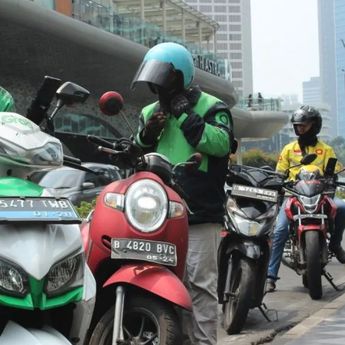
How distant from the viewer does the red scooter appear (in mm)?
3133

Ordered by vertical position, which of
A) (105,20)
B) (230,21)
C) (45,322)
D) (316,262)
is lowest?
(316,262)

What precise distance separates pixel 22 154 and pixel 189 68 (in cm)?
151

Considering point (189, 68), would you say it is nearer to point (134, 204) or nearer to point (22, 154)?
point (134, 204)

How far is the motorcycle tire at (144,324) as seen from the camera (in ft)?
10.3

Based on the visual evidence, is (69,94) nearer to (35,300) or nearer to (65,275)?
(65,275)

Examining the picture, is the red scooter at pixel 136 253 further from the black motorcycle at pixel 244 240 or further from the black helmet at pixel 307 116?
the black helmet at pixel 307 116

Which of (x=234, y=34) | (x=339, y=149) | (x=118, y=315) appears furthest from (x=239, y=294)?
(x=234, y=34)

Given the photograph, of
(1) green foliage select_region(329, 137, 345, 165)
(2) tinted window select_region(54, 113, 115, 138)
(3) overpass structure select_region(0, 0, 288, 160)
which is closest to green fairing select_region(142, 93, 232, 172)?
(1) green foliage select_region(329, 137, 345, 165)

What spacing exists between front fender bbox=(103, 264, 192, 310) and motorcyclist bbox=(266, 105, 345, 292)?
369 centimetres

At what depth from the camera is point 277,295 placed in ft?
22.8

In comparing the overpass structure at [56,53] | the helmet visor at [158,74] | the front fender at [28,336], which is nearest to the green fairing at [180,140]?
the helmet visor at [158,74]

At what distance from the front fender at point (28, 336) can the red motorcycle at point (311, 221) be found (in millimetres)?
4092

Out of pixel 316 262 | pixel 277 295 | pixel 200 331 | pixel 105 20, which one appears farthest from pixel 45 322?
pixel 105 20

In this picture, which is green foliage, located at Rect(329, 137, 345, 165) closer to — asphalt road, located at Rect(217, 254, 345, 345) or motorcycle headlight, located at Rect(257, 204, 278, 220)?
asphalt road, located at Rect(217, 254, 345, 345)
